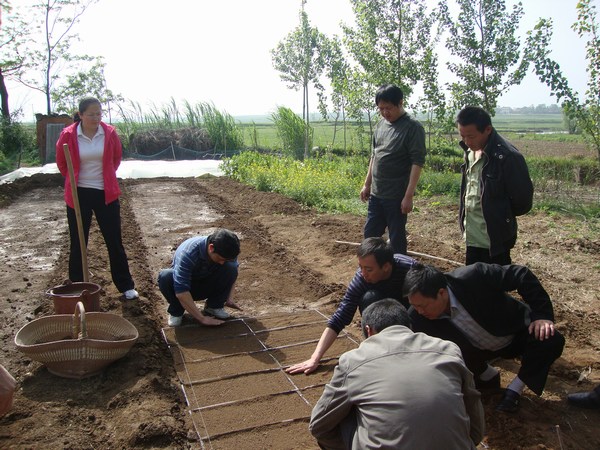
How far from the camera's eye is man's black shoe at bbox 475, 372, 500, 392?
133 inches

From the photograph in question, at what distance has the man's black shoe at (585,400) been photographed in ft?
10.2

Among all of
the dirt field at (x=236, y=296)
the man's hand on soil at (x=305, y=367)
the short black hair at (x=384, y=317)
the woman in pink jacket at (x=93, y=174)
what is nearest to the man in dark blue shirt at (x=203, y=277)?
the dirt field at (x=236, y=296)

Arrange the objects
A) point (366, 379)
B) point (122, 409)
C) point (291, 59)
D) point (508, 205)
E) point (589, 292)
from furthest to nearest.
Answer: point (291, 59)
point (589, 292)
point (508, 205)
point (122, 409)
point (366, 379)

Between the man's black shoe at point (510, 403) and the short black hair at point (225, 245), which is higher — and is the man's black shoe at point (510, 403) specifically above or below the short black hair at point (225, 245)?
below

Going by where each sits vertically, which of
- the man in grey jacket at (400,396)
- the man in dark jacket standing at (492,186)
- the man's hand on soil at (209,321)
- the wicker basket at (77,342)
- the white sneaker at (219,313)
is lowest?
the white sneaker at (219,313)

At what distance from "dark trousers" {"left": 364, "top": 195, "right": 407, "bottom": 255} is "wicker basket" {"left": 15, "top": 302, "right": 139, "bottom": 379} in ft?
6.81

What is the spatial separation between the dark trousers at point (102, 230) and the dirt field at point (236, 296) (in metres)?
0.22

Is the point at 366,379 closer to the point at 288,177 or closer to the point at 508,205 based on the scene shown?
the point at 508,205

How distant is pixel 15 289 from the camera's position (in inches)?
205

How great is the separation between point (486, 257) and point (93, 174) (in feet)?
10.4

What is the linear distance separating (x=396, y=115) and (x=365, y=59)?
6.98 metres

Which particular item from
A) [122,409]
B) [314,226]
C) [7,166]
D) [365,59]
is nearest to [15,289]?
[122,409]

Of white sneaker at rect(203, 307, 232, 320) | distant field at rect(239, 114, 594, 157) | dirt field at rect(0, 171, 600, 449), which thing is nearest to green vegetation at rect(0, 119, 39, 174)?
distant field at rect(239, 114, 594, 157)

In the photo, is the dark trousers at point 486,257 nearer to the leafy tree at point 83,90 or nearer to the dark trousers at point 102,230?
the dark trousers at point 102,230
